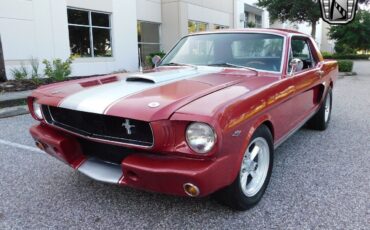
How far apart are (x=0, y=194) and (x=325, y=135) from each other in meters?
4.22

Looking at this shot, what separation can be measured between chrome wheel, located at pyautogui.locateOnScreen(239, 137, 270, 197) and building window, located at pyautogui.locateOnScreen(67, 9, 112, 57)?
1043cm

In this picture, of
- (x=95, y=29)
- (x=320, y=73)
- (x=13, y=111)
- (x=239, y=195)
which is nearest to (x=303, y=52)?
(x=320, y=73)

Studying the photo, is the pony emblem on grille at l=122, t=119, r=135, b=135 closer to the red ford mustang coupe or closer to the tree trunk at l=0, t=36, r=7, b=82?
the red ford mustang coupe

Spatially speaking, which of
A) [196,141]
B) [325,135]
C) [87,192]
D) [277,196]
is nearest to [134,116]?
[196,141]

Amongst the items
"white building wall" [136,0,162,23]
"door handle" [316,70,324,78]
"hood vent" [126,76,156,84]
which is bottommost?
"door handle" [316,70,324,78]

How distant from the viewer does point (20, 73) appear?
9977 mm

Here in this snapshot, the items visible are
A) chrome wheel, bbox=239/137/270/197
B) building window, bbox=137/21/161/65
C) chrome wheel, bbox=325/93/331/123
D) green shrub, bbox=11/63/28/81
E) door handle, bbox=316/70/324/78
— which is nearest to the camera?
chrome wheel, bbox=239/137/270/197

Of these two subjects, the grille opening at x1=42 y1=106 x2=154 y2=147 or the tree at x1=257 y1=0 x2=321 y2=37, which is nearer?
the grille opening at x1=42 y1=106 x2=154 y2=147

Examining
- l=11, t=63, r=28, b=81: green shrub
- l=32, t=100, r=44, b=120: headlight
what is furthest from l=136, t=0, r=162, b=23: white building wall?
l=32, t=100, r=44, b=120: headlight

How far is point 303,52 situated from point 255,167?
2.35 m

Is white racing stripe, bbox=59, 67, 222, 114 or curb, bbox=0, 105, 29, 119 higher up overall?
white racing stripe, bbox=59, 67, 222, 114

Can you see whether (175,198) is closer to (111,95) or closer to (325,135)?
(111,95)

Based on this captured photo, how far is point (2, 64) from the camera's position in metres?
9.41

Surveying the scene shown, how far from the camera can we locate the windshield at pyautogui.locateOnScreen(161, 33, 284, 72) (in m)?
3.62
